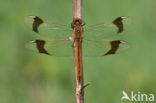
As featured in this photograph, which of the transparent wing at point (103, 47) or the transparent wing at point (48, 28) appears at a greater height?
the transparent wing at point (48, 28)

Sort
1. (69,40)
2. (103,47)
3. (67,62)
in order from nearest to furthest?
(69,40)
(103,47)
(67,62)

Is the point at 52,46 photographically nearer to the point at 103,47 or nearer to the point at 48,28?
the point at 48,28

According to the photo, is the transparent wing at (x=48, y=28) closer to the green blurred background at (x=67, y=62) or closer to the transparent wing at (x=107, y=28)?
the transparent wing at (x=107, y=28)

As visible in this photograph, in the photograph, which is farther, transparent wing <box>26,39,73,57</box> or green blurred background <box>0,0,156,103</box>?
green blurred background <box>0,0,156,103</box>

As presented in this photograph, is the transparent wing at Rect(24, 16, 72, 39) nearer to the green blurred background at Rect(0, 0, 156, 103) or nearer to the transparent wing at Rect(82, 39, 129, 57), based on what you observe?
the transparent wing at Rect(82, 39, 129, 57)

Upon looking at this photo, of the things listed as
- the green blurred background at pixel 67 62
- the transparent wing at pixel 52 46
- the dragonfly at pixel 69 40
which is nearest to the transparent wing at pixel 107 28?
the dragonfly at pixel 69 40

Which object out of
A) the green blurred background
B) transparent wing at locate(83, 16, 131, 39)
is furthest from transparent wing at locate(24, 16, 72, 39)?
the green blurred background

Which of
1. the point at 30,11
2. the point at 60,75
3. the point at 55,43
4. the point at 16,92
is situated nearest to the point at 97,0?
the point at 30,11

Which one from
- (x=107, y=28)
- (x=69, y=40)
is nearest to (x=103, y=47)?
(x=107, y=28)
